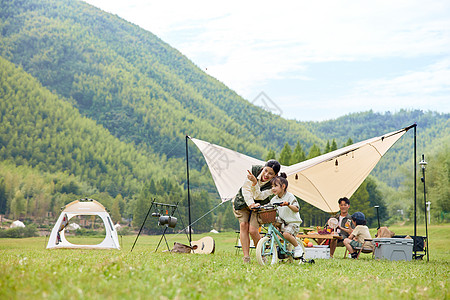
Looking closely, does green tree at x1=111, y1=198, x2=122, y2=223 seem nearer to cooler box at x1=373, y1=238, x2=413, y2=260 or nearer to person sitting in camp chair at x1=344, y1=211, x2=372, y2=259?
person sitting in camp chair at x1=344, y1=211, x2=372, y2=259

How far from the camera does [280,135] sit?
71875 millimetres

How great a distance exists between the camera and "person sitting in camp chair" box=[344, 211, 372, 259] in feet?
27.3

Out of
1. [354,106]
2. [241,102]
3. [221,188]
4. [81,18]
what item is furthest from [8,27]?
[221,188]

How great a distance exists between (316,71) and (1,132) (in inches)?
1694

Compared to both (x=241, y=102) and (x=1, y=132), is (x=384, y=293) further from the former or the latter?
(x=241, y=102)

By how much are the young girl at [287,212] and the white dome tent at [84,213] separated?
6.63m

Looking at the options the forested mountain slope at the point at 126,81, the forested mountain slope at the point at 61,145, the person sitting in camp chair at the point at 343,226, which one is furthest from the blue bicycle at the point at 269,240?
the forested mountain slope at the point at 126,81

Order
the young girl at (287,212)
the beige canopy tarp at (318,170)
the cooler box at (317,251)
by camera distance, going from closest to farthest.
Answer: the young girl at (287,212)
the cooler box at (317,251)
the beige canopy tarp at (318,170)

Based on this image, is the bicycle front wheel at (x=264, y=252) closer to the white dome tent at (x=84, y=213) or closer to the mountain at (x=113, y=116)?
the white dome tent at (x=84, y=213)

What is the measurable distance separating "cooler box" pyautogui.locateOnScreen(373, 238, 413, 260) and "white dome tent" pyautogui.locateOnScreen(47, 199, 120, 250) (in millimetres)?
6168

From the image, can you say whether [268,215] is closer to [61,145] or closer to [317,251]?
[317,251]

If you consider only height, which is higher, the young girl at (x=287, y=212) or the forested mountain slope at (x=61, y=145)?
the forested mountain slope at (x=61, y=145)

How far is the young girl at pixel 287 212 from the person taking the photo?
17.9ft

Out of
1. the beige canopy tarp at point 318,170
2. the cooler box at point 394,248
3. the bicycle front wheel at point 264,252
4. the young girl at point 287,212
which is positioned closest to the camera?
the bicycle front wheel at point 264,252
